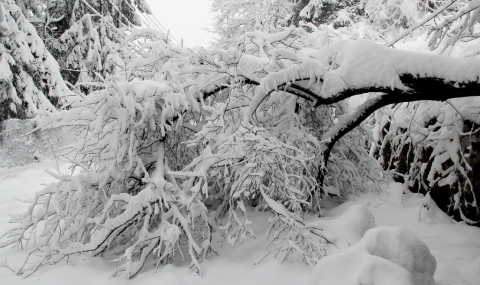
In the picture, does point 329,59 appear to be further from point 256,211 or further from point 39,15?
point 39,15

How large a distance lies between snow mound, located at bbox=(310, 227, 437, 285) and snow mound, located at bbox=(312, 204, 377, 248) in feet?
2.23

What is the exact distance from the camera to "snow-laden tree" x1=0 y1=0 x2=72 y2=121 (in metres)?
8.91

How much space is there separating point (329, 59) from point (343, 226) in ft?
5.89

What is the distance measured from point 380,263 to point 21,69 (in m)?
11.1

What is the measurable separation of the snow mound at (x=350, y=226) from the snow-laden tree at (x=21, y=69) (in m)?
8.35

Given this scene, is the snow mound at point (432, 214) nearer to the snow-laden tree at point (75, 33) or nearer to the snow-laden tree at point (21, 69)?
the snow-laden tree at point (21, 69)

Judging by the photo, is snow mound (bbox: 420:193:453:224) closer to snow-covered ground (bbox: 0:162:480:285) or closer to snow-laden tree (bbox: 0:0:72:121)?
snow-covered ground (bbox: 0:162:480:285)

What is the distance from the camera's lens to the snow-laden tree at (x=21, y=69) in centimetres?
891

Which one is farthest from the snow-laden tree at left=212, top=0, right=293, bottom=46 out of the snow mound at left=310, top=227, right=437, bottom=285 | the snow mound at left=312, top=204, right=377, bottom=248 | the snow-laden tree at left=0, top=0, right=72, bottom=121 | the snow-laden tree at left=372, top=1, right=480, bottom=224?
the snow mound at left=310, top=227, right=437, bottom=285

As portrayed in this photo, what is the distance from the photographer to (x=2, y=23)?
28.7 feet

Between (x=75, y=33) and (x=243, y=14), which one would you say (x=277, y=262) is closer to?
(x=75, y=33)

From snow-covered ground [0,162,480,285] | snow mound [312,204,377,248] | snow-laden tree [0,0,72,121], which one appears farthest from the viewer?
snow-laden tree [0,0,72,121]

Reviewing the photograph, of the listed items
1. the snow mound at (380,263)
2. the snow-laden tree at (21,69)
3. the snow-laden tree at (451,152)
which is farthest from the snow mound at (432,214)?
the snow-laden tree at (21,69)

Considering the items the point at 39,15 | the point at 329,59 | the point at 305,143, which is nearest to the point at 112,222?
the point at 305,143
